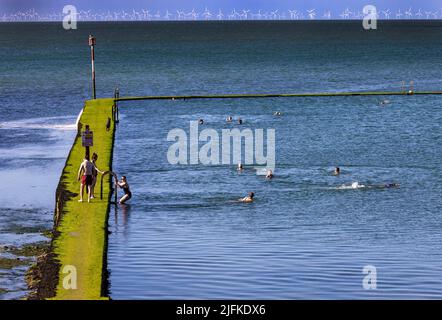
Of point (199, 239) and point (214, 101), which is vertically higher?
point (214, 101)

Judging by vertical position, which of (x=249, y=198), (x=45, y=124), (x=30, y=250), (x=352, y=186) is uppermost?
(x=45, y=124)

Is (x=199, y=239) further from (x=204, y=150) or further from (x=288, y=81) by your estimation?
(x=288, y=81)

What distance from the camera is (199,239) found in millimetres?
40312

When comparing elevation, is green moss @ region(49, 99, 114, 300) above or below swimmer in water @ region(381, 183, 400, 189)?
below

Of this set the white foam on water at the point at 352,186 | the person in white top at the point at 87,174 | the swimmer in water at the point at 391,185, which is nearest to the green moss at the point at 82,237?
the person in white top at the point at 87,174

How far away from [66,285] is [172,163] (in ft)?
99.1

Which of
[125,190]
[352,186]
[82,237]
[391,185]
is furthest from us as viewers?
[391,185]

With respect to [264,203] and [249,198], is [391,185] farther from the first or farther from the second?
[249,198]

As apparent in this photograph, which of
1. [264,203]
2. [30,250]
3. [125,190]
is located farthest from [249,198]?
[30,250]

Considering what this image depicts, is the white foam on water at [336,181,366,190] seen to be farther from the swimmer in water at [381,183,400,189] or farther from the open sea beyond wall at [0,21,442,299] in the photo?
the swimmer in water at [381,183,400,189]

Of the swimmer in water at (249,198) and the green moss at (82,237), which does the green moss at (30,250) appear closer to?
the green moss at (82,237)

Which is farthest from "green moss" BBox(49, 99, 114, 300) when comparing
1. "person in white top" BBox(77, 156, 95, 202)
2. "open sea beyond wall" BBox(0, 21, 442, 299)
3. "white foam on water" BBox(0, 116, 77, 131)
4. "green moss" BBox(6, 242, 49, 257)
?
"white foam on water" BBox(0, 116, 77, 131)

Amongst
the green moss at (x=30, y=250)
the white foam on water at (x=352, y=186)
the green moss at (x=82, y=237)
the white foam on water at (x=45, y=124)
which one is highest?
the white foam on water at (x=45, y=124)
